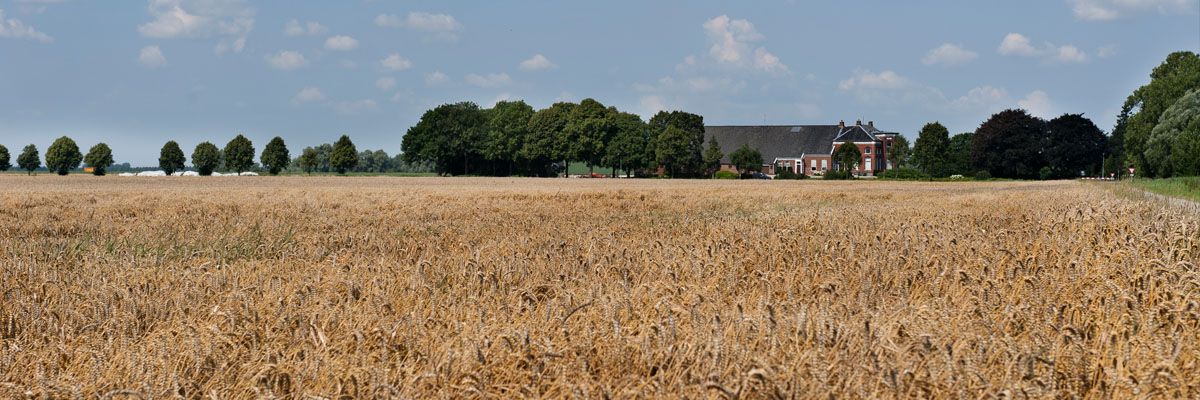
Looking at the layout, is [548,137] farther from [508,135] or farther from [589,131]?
[508,135]

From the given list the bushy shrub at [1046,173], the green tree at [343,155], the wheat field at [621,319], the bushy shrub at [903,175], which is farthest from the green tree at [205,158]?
the wheat field at [621,319]

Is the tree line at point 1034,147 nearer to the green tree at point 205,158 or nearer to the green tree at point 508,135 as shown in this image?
the green tree at point 508,135

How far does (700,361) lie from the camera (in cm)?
360

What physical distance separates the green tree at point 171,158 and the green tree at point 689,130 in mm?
76235

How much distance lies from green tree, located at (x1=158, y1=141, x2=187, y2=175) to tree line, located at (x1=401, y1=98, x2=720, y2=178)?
4319 centimetres

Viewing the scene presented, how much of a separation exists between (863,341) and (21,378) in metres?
3.70

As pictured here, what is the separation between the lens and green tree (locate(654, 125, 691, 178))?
112 meters

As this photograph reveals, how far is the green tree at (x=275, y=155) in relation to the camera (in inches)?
5423

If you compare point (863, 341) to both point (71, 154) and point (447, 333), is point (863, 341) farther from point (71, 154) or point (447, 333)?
point (71, 154)

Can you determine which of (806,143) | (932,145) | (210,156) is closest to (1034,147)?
(932,145)

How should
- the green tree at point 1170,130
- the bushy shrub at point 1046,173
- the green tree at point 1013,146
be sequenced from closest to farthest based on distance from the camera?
1. the green tree at point 1170,130
2. the bushy shrub at point 1046,173
3. the green tree at point 1013,146

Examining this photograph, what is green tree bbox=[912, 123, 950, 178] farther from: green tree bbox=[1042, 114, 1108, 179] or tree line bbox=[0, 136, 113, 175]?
tree line bbox=[0, 136, 113, 175]

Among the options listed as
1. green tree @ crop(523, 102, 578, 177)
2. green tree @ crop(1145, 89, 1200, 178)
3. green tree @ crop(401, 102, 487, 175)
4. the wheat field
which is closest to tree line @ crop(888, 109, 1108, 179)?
green tree @ crop(1145, 89, 1200, 178)

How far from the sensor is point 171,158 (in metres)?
144
